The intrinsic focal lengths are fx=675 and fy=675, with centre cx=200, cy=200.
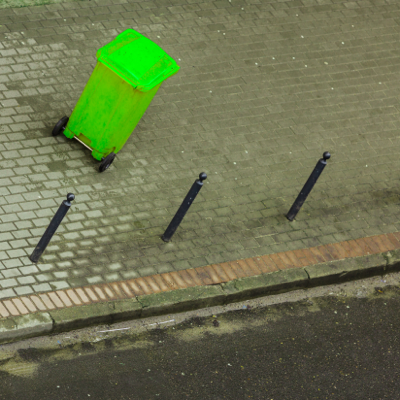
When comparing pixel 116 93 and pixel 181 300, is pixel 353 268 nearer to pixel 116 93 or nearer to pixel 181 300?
pixel 181 300

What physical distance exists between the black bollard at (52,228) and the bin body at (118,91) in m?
1.59

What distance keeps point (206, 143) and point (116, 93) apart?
1.54 metres

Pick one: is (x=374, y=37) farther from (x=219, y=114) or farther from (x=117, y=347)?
(x=117, y=347)

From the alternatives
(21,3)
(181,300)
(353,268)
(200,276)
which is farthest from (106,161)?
(21,3)

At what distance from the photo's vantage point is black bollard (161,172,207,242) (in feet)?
22.4

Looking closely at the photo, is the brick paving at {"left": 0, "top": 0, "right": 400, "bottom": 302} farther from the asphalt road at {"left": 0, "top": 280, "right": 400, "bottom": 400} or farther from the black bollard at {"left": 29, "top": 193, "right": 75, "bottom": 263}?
the asphalt road at {"left": 0, "top": 280, "right": 400, "bottom": 400}

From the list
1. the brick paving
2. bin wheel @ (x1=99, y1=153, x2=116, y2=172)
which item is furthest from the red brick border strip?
bin wheel @ (x1=99, y1=153, x2=116, y2=172)

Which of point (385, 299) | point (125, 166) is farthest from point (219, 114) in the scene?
point (385, 299)

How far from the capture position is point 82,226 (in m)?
7.18

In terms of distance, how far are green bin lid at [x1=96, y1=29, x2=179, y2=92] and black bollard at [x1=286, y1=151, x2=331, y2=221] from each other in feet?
6.28

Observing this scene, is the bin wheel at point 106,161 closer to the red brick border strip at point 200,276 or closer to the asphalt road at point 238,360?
the red brick border strip at point 200,276

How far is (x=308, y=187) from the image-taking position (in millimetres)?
7574

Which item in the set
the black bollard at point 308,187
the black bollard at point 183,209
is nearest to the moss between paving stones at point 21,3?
the black bollard at point 183,209

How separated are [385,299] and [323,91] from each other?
336cm
